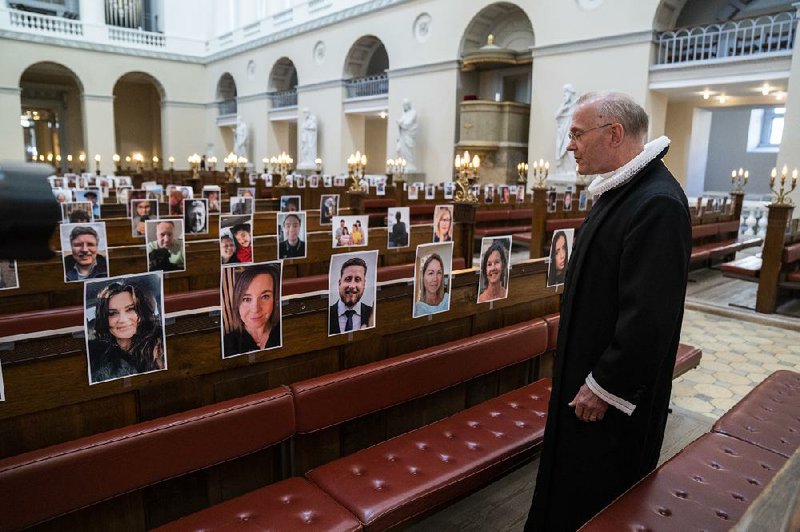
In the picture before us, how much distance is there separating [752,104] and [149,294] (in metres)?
15.5

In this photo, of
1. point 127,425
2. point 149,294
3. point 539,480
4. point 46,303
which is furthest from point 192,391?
point 46,303

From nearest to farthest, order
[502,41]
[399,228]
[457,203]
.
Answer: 1. [457,203]
2. [399,228]
3. [502,41]

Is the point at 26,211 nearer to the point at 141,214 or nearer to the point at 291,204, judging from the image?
the point at 141,214

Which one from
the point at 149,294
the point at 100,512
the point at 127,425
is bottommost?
the point at 100,512

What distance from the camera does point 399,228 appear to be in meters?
4.84

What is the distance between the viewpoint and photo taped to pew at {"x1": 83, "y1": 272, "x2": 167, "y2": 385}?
1.66m

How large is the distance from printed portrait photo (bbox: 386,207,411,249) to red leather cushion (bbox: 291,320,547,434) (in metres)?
2.04

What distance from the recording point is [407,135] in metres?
16.2

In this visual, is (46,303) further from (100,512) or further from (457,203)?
(457,203)

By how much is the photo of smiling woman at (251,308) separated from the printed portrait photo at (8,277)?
2.04 m

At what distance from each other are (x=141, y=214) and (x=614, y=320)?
4182 millimetres

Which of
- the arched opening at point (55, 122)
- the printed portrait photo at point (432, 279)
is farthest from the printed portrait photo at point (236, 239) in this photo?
the arched opening at point (55, 122)

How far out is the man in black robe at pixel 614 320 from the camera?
156cm

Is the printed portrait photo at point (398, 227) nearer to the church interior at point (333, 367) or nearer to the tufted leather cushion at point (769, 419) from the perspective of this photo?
the church interior at point (333, 367)
